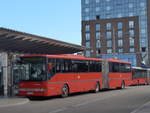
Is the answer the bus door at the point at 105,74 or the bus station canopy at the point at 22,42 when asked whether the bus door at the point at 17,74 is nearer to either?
the bus station canopy at the point at 22,42

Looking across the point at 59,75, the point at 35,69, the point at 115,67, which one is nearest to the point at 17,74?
the point at 35,69

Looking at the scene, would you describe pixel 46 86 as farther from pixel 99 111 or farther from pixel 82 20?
pixel 82 20

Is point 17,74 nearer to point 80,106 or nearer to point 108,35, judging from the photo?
point 80,106

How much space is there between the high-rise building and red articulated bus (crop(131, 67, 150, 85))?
51340 mm

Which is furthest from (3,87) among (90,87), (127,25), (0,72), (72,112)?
(127,25)

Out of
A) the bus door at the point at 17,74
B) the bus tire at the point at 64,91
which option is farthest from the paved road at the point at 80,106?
the bus tire at the point at 64,91

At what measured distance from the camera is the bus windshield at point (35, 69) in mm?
19984

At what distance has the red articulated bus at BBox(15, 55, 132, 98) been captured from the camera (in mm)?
19984

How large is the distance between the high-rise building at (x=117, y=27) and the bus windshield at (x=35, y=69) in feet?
280

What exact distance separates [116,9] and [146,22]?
39.2 ft

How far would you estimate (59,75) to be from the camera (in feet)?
69.9

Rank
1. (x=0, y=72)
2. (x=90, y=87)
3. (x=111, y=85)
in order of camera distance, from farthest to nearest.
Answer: (x=111, y=85) → (x=90, y=87) → (x=0, y=72)

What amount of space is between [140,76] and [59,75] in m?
30.1

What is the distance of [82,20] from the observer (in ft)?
392
